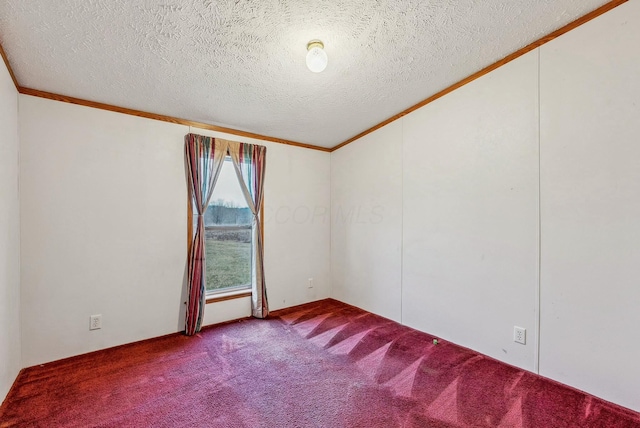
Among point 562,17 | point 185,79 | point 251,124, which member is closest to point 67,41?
point 185,79

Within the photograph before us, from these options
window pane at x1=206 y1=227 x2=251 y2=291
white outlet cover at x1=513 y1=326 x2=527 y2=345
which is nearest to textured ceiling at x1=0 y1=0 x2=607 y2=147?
window pane at x1=206 y1=227 x2=251 y2=291

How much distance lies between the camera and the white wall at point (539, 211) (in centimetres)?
180

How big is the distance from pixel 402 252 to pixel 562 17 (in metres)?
2.35

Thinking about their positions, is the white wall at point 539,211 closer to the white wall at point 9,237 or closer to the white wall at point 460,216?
the white wall at point 460,216

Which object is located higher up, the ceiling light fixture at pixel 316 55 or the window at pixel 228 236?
the ceiling light fixture at pixel 316 55

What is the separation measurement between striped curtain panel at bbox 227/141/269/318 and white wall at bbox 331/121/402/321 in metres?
1.20

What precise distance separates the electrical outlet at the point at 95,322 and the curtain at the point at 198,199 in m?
0.73

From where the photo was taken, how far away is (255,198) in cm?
340

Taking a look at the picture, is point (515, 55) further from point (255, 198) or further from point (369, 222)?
point (255, 198)

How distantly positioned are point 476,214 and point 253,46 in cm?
236

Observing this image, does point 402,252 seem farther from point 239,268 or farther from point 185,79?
point 185,79

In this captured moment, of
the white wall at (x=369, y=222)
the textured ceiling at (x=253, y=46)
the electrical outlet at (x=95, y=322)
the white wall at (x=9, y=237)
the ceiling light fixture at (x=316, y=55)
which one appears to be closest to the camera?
the textured ceiling at (x=253, y=46)

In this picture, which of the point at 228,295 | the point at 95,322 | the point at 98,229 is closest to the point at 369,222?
the point at 228,295

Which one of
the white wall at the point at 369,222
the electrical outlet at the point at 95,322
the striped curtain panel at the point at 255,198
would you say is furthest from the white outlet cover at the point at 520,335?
the electrical outlet at the point at 95,322
